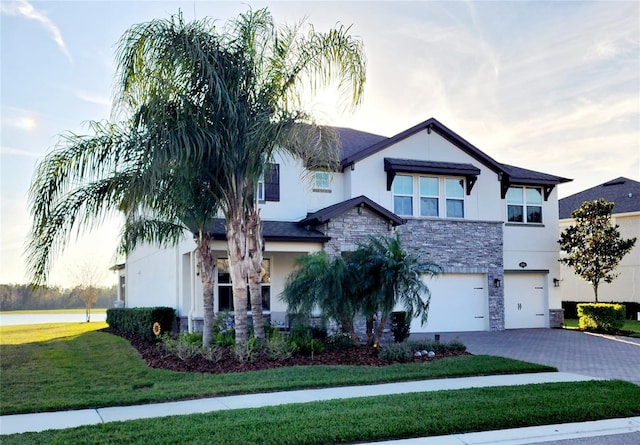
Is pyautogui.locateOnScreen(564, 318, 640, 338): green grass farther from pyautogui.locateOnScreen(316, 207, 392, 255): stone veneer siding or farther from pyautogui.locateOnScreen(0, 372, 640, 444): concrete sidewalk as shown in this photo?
pyautogui.locateOnScreen(0, 372, 640, 444): concrete sidewalk

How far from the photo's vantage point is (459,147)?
22.0m

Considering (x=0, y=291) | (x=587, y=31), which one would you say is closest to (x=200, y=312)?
(x=587, y=31)

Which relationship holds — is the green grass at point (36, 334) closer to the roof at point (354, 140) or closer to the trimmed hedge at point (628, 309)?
the roof at point (354, 140)

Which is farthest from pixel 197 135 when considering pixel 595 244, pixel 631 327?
Result: pixel 631 327

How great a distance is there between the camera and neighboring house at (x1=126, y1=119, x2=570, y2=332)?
1909 cm

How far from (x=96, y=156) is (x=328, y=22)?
5958 mm

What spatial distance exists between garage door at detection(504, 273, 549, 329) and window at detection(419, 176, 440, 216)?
429cm

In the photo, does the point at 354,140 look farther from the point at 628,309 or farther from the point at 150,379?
the point at 628,309

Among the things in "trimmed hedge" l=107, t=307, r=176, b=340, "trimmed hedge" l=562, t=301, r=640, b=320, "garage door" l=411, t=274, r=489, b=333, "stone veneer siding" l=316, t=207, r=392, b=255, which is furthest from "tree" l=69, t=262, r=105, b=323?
"trimmed hedge" l=562, t=301, r=640, b=320

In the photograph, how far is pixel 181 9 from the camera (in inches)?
485

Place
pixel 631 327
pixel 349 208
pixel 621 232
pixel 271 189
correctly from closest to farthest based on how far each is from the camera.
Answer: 1. pixel 349 208
2. pixel 271 189
3. pixel 631 327
4. pixel 621 232

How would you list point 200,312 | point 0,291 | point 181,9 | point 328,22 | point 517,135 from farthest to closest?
point 0,291 < point 517,135 < point 200,312 < point 328,22 < point 181,9

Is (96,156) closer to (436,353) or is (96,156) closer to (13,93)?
(13,93)

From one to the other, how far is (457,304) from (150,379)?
1301 cm
